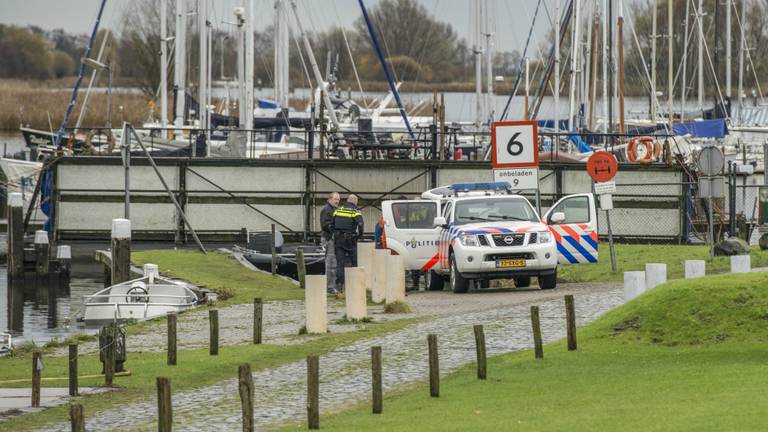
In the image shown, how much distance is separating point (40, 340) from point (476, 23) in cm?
3199

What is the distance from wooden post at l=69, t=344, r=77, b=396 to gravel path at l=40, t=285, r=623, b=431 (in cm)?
98

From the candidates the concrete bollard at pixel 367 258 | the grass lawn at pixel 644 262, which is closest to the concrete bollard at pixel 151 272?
the concrete bollard at pixel 367 258

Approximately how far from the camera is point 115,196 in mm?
46906

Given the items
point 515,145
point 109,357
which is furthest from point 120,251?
point 109,357

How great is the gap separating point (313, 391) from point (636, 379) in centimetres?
375

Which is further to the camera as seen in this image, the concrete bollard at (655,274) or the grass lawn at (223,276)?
the grass lawn at (223,276)

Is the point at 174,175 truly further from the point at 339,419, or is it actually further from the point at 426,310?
the point at 339,419

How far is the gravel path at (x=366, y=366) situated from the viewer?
16.1 metres

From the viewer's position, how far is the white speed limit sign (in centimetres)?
3300

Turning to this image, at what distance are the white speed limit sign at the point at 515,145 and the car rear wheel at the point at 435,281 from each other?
2.81m

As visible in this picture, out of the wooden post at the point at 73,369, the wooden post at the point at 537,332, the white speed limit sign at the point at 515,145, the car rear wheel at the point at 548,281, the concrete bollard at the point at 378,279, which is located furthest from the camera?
the white speed limit sign at the point at 515,145

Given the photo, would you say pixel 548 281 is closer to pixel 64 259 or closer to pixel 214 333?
pixel 214 333

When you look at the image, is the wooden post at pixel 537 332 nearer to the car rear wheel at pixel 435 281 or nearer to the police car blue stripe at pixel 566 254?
the car rear wheel at pixel 435 281

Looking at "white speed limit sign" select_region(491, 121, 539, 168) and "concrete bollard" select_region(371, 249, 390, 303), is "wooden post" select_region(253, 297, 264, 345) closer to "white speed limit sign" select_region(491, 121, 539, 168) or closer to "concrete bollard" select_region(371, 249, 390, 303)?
"concrete bollard" select_region(371, 249, 390, 303)
